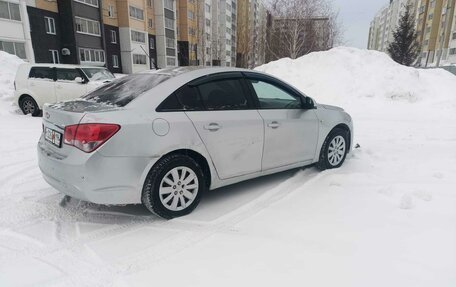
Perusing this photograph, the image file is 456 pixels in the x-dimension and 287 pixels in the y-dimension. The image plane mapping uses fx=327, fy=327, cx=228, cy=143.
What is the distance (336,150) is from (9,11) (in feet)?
91.7

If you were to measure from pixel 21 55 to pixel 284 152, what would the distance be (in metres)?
27.6

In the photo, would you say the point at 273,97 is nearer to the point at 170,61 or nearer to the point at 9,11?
the point at 9,11

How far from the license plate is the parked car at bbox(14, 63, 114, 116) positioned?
7.40 metres

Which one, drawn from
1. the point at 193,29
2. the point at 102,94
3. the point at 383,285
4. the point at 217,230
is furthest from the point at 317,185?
the point at 193,29

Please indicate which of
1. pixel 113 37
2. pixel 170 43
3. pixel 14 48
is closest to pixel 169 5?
pixel 170 43

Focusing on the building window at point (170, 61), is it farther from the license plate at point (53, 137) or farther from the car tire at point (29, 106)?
the license plate at point (53, 137)

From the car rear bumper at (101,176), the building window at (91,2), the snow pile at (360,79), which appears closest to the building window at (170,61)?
the building window at (91,2)

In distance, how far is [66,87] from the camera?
10.4 metres

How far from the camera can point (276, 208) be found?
3.69 m

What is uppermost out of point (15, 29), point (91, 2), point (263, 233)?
point (91, 2)

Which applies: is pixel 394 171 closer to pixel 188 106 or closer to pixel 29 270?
pixel 188 106

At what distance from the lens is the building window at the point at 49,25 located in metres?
28.8

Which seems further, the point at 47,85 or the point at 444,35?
the point at 444,35

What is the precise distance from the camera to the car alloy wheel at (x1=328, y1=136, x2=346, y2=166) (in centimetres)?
495
